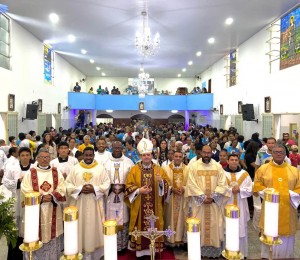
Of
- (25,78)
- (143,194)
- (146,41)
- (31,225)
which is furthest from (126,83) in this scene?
(31,225)

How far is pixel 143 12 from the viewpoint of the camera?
35.6 ft

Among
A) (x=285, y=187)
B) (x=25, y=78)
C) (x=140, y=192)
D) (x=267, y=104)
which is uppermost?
(x=25, y=78)

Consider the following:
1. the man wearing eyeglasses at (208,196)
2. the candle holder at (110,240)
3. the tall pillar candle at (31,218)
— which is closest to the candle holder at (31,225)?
the tall pillar candle at (31,218)

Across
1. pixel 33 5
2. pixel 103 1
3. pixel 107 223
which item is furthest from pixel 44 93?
pixel 107 223

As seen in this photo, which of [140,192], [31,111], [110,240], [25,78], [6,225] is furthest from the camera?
[25,78]

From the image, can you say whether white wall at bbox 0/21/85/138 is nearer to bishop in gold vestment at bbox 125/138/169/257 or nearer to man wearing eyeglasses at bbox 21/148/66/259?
man wearing eyeglasses at bbox 21/148/66/259

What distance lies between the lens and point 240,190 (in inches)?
186

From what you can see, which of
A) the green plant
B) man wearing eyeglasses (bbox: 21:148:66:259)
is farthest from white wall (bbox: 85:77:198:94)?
the green plant

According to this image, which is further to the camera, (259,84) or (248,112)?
(248,112)

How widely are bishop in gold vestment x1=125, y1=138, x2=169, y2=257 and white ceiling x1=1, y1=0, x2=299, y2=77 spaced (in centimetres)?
707

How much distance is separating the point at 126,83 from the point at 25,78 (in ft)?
56.2

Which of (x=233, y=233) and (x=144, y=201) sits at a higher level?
(x=233, y=233)

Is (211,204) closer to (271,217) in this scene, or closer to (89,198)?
(89,198)

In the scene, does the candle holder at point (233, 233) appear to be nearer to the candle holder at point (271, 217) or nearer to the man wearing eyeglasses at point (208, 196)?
the candle holder at point (271, 217)
